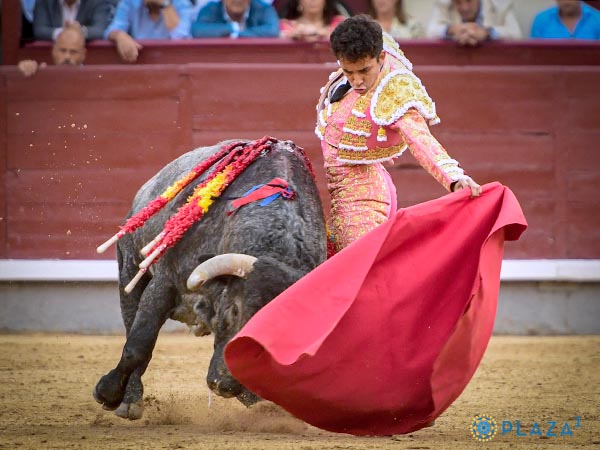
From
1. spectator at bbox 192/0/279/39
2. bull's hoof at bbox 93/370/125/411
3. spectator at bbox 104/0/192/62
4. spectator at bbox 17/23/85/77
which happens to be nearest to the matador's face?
bull's hoof at bbox 93/370/125/411

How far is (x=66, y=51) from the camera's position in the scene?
6375 millimetres

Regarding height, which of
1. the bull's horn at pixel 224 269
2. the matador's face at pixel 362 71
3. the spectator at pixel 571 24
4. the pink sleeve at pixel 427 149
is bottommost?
the bull's horn at pixel 224 269

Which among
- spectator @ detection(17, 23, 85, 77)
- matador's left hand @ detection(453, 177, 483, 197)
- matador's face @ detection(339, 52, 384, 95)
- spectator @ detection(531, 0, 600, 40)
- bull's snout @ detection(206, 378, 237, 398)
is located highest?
matador's face @ detection(339, 52, 384, 95)

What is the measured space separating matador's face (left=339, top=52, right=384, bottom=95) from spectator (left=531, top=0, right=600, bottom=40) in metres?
3.30

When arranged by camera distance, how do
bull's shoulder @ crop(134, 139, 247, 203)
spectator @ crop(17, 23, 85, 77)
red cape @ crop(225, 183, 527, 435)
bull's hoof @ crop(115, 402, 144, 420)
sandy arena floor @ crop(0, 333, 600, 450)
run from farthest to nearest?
1. spectator @ crop(17, 23, 85, 77)
2. bull's shoulder @ crop(134, 139, 247, 203)
3. bull's hoof @ crop(115, 402, 144, 420)
4. sandy arena floor @ crop(0, 333, 600, 450)
5. red cape @ crop(225, 183, 527, 435)

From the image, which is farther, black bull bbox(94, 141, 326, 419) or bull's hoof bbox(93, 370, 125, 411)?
bull's hoof bbox(93, 370, 125, 411)

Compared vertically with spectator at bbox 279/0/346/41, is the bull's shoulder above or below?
below

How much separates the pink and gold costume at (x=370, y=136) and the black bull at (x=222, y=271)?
0.36 feet

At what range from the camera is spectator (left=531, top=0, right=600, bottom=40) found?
21.4ft

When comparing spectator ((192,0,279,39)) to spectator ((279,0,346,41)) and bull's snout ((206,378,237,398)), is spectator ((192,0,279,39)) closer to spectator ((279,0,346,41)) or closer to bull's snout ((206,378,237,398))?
spectator ((279,0,346,41))

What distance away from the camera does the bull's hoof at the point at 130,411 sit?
394 cm

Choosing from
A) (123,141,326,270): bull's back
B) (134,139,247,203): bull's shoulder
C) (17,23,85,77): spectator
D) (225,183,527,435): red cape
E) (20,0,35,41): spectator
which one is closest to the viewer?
(225,183,527,435): red cape
